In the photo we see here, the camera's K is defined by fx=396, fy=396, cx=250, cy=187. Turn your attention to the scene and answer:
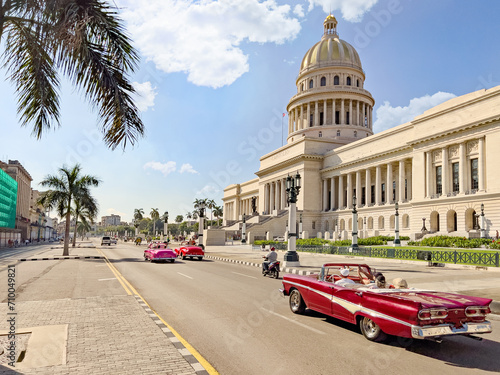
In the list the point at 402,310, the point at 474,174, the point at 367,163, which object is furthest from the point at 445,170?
the point at 402,310

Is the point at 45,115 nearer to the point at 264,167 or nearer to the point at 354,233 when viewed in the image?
the point at 354,233

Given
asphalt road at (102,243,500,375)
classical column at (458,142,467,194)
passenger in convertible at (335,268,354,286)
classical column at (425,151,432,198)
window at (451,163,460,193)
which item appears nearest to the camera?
asphalt road at (102,243,500,375)

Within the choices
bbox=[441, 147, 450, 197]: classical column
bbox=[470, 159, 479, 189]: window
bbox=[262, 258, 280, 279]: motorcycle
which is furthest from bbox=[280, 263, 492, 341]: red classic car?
bbox=[441, 147, 450, 197]: classical column

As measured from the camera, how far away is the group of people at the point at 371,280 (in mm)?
7617

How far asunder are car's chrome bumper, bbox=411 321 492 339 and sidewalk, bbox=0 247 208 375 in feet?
10.5

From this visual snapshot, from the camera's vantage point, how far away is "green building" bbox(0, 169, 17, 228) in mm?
67375

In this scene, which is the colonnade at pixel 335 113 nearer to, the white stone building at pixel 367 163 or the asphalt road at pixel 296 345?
the white stone building at pixel 367 163

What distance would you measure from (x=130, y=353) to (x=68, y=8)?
5.30m

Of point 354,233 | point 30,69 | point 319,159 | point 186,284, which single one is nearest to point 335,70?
point 319,159

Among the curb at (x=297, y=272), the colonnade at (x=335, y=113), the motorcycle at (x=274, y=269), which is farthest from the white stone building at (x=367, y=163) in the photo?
the motorcycle at (x=274, y=269)

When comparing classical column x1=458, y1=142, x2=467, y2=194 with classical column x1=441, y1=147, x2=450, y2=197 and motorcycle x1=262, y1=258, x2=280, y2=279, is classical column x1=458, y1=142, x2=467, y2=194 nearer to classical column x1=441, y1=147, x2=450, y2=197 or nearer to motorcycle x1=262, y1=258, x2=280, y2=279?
classical column x1=441, y1=147, x2=450, y2=197

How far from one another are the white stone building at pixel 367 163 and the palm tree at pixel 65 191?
2925 centimetres

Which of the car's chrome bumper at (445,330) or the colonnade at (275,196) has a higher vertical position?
the colonnade at (275,196)

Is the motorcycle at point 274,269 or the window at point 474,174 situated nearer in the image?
the motorcycle at point 274,269
